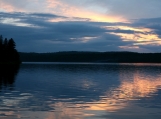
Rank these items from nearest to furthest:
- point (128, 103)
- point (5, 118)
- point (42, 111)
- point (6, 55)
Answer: point (5, 118) < point (42, 111) < point (128, 103) < point (6, 55)

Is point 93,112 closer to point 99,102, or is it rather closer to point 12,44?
point 99,102

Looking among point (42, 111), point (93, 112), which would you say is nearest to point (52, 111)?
point (42, 111)

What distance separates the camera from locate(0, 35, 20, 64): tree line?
394 feet

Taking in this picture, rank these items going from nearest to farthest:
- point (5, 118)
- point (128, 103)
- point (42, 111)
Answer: point (5, 118) < point (42, 111) < point (128, 103)

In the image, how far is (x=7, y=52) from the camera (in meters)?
121

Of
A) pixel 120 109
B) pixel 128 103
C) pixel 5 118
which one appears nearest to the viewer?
pixel 5 118

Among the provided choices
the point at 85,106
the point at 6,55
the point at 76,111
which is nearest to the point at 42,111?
the point at 76,111

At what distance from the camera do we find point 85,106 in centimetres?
2270

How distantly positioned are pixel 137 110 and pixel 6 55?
104m

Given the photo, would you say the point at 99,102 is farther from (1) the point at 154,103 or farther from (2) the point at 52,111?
(2) the point at 52,111

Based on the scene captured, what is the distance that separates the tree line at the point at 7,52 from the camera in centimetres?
12013

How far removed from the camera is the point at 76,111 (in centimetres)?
2053

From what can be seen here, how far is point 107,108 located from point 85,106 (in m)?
1.56

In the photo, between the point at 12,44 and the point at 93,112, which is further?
the point at 12,44
